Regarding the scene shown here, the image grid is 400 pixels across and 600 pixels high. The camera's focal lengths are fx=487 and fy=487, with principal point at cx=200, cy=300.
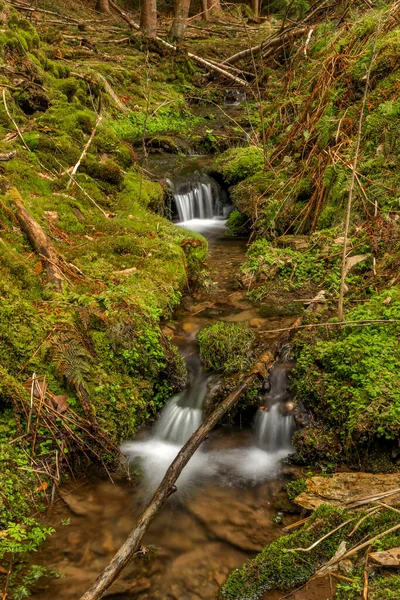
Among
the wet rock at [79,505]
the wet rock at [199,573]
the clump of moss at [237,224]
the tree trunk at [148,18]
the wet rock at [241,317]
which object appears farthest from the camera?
the tree trunk at [148,18]

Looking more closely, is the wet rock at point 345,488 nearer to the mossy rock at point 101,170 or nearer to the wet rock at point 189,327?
the wet rock at point 189,327

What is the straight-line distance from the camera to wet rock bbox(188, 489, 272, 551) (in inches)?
141

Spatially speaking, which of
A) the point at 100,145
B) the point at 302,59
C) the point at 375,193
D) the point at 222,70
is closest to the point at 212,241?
the point at 100,145

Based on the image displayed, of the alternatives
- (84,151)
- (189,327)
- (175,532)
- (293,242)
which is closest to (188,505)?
(175,532)

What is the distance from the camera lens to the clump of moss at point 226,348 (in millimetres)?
4887

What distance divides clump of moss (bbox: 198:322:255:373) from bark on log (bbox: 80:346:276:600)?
0.72ft

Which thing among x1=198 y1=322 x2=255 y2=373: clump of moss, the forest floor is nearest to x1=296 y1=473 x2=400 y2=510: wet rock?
the forest floor

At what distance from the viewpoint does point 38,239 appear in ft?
17.3

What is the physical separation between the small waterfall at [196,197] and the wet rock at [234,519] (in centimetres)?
638

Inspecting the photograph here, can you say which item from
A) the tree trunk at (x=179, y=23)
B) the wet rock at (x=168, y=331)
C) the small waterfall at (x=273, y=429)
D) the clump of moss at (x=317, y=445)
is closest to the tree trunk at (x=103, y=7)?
the tree trunk at (x=179, y=23)

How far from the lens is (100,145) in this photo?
8.30 m

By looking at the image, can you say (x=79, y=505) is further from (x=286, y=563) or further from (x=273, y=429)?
(x=273, y=429)

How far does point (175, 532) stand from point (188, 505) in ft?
1.01

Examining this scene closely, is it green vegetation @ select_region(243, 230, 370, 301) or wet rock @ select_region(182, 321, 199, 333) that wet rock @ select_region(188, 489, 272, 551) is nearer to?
wet rock @ select_region(182, 321, 199, 333)
